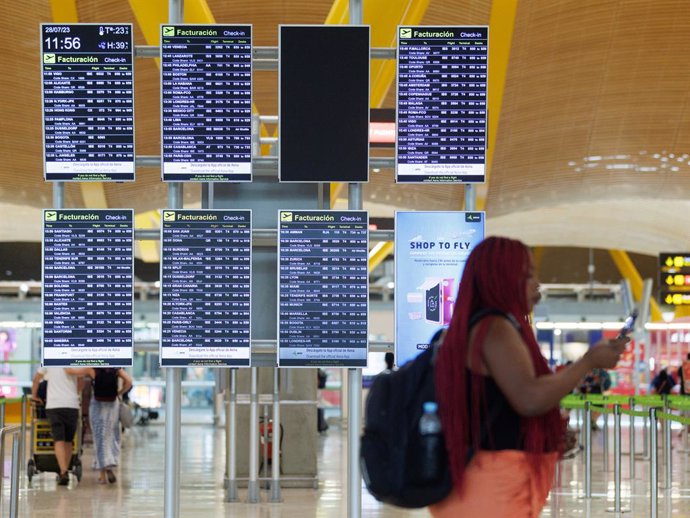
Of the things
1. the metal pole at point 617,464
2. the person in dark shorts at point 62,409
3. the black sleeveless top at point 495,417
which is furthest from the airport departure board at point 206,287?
the person in dark shorts at point 62,409

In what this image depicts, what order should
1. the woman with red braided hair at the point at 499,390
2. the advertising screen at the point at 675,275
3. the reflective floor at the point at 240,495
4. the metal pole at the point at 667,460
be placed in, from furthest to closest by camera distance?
1. the advertising screen at the point at 675,275
2. the metal pole at the point at 667,460
3. the reflective floor at the point at 240,495
4. the woman with red braided hair at the point at 499,390

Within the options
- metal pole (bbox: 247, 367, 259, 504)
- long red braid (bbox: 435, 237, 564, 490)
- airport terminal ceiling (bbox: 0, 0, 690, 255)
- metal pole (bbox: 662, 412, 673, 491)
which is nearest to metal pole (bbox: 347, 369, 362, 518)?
long red braid (bbox: 435, 237, 564, 490)

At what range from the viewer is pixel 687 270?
76.5 ft

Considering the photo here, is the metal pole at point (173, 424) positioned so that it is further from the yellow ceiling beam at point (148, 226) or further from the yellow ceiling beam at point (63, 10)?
the yellow ceiling beam at point (148, 226)

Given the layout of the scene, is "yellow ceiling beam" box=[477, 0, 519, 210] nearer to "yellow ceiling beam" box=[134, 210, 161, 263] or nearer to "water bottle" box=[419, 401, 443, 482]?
"yellow ceiling beam" box=[134, 210, 161, 263]

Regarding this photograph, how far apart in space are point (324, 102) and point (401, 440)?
136 inches

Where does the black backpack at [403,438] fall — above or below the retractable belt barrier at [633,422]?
above

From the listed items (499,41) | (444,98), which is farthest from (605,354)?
(499,41)

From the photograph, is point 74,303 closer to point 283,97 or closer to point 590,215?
point 283,97

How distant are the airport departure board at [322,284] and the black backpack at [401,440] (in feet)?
10.2

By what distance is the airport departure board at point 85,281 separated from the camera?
6.66 metres

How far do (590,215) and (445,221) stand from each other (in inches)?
963

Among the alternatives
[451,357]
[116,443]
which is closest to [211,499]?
[116,443]

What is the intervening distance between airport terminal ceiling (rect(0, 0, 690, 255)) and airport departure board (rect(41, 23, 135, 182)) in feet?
30.3
